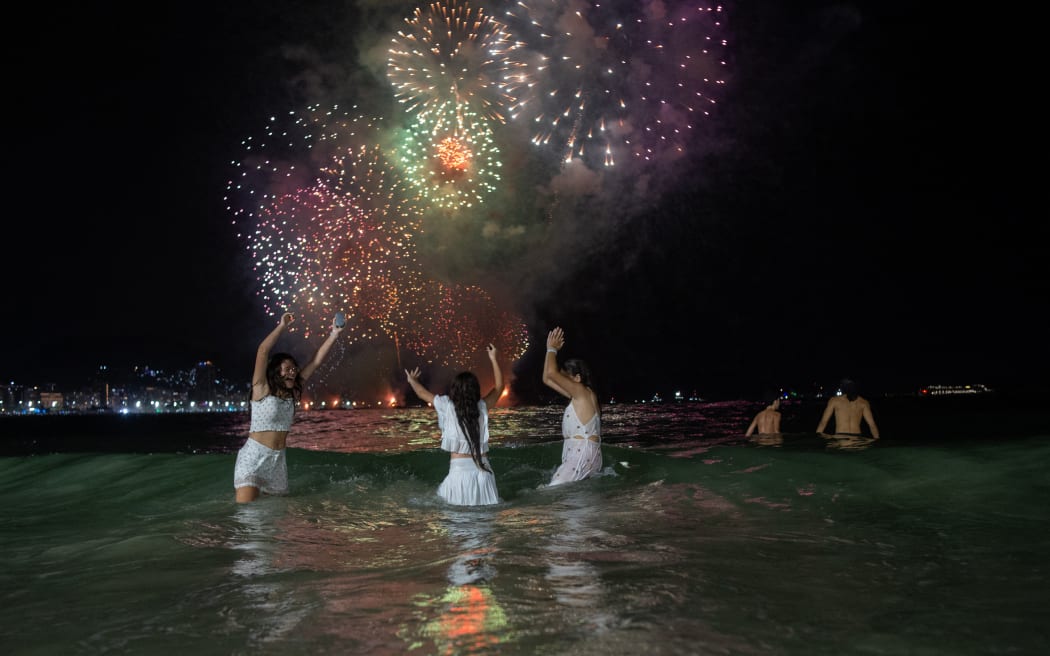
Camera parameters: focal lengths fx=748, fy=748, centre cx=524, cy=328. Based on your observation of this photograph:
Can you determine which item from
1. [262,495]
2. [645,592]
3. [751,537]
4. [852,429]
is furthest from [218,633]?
[852,429]

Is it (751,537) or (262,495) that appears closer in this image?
(751,537)

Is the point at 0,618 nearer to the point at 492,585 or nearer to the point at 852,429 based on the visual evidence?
the point at 492,585

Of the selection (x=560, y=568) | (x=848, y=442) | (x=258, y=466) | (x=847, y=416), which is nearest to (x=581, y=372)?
(x=258, y=466)

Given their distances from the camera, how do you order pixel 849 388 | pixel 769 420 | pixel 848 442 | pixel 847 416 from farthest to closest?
pixel 769 420 < pixel 847 416 < pixel 848 442 < pixel 849 388

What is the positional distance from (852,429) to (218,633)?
1827 cm

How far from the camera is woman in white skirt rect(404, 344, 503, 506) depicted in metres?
10.2

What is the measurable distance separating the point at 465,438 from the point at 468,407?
17.7 inches

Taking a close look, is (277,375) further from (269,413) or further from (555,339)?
(555,339)

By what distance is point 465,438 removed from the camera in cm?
1027

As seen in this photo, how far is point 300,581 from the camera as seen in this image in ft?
21.0

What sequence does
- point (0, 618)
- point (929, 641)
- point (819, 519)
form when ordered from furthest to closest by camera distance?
point (819, 519) < point (0, 618) < point (929, 641)

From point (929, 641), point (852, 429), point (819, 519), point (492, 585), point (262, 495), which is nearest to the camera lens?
point (929, 641)

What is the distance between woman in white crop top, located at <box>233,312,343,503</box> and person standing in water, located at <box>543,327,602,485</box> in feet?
10.8

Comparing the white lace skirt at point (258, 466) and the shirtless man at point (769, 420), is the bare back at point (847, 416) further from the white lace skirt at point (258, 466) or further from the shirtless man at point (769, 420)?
the white lace skirt at point (258, 466)
